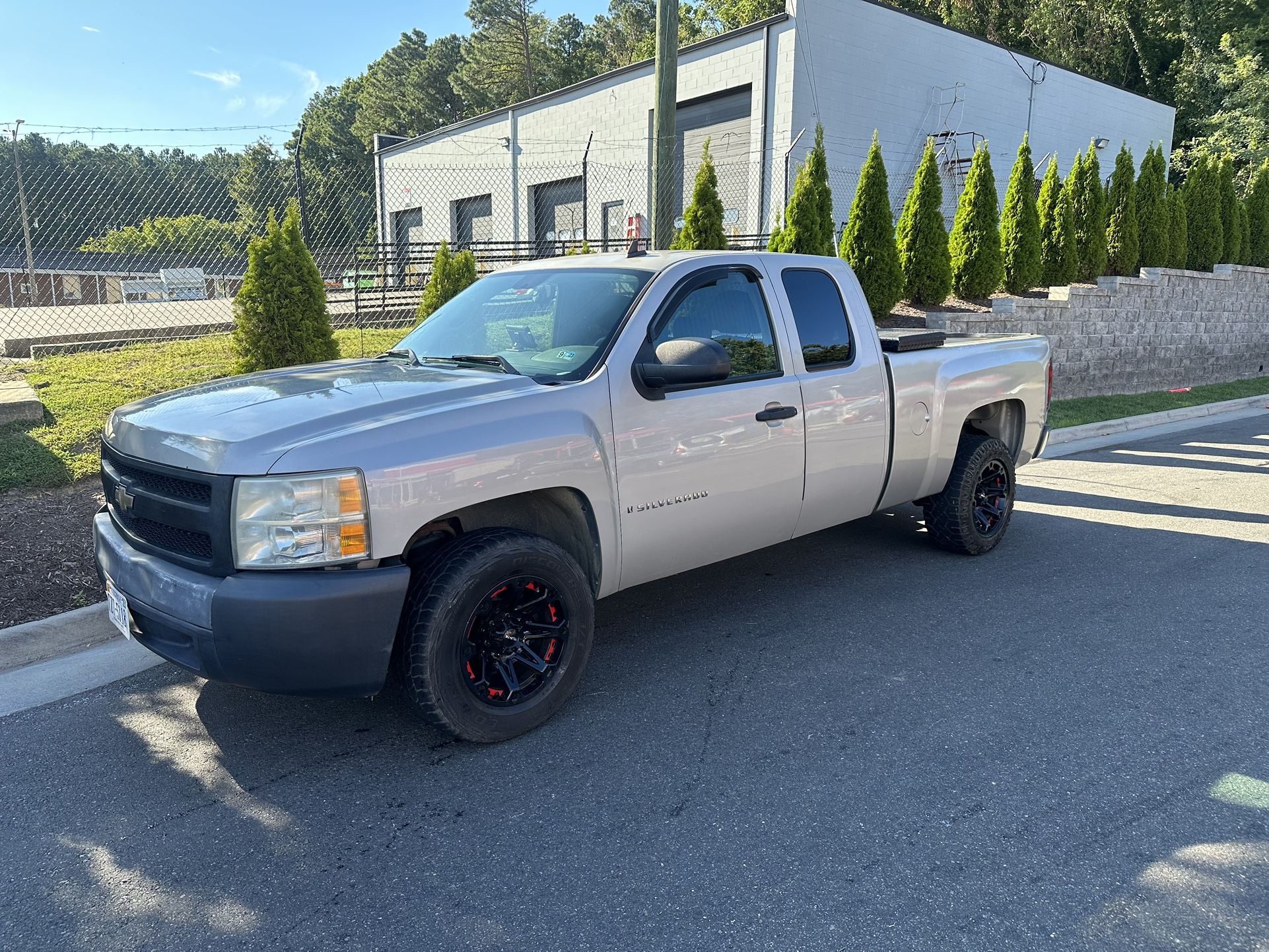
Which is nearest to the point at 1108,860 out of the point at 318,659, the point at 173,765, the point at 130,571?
the point at 318,659

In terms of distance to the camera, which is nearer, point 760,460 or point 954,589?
point 760,460

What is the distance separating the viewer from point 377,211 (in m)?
41.1

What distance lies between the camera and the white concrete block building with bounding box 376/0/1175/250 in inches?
876

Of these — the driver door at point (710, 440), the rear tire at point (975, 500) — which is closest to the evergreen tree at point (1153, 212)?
the rear tire at point (975, 500)

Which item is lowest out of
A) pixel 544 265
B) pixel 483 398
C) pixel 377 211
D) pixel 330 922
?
pixel 330 922

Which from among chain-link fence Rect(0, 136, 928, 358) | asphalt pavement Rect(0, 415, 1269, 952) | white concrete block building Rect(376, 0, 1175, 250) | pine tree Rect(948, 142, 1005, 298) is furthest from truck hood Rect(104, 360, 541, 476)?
white concrete block building Rect(376, 0, 1175, 250)

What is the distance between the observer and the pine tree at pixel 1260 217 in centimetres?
1866

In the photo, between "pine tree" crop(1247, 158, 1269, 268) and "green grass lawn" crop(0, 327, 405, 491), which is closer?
"green grass lawn" crop(0, 327, 405, 491)

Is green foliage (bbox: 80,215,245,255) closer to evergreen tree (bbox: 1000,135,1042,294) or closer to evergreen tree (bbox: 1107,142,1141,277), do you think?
evergreen tree (bbox: 1000,135,1042,294)

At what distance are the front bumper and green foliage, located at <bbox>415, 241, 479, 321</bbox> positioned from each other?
8369 millimetres

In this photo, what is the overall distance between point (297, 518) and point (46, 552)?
10.9 feet

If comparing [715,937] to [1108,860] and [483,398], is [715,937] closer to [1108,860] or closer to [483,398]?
[1108,860]

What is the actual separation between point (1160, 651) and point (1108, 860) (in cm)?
205

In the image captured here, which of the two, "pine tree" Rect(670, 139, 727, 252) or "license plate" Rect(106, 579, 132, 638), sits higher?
"pine tree" Rect(670, 139, 727, 252)
